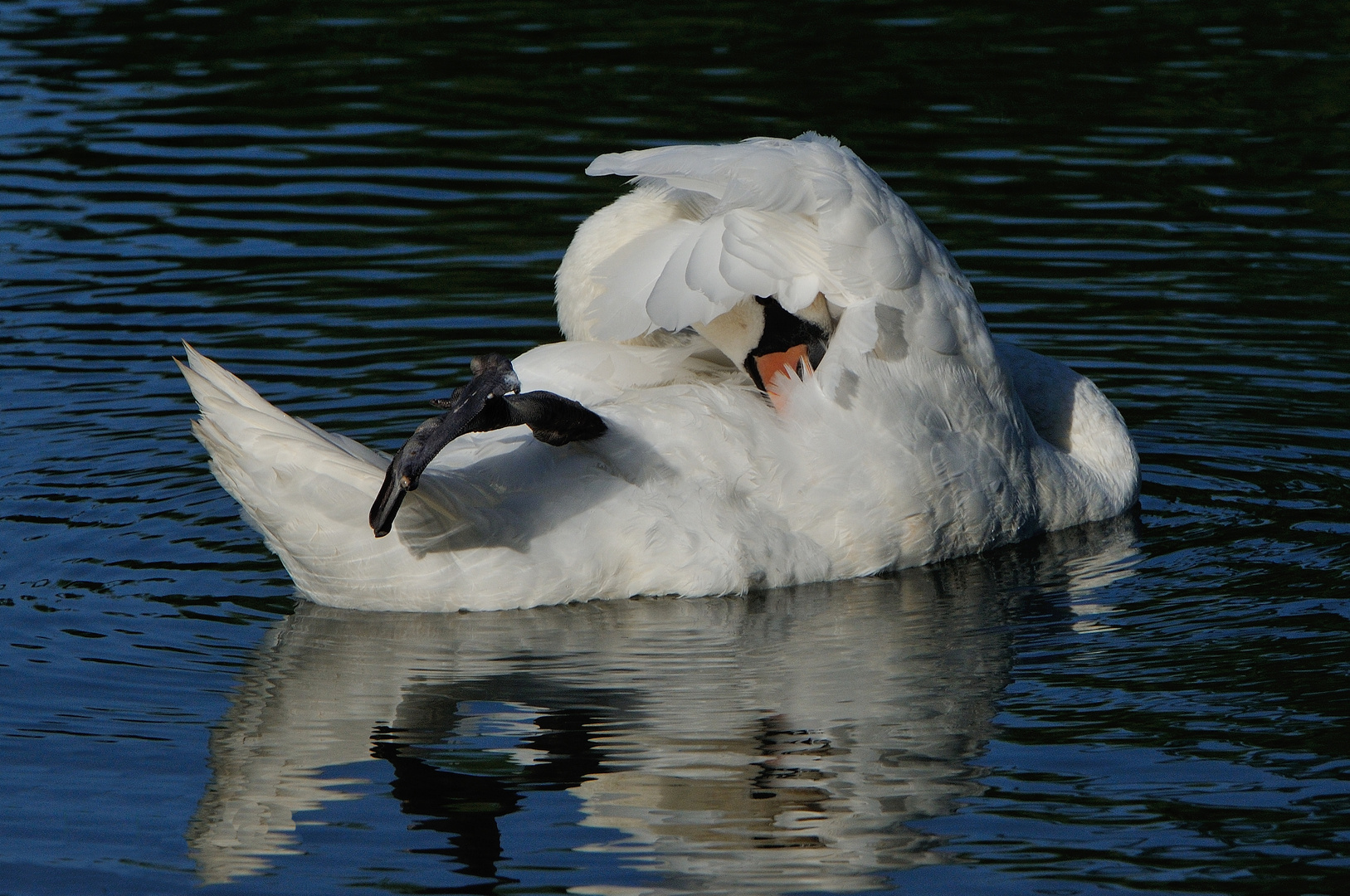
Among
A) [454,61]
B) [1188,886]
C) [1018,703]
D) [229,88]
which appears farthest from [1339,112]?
[1188,886]

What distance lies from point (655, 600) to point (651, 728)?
3.77 feet

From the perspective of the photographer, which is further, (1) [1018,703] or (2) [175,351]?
(2) [175,351]

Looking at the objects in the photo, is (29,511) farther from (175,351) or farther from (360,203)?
(360,203)

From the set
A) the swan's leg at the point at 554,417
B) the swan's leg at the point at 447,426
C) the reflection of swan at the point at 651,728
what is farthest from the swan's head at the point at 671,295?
the reflection of swan at the point at 651,728

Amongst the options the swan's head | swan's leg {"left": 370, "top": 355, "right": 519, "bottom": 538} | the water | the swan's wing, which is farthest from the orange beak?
→ swan's leg {"left": 370, "top": 355, "right": 519, "bottom": 538}

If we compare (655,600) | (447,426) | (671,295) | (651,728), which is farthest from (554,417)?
(651,728)

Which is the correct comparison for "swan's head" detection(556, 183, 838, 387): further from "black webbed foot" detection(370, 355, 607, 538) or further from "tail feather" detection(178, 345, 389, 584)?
"tail feather" detection(178, 345, 389, 584)

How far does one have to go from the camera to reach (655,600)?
20.4ft

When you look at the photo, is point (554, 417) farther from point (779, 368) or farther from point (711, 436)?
point (779, 368)

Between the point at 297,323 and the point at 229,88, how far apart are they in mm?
5123

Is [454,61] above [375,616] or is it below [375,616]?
above

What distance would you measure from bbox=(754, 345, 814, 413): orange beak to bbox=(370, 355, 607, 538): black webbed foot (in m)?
0.66

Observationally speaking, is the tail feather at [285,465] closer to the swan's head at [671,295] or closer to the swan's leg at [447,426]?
the swan's leg at [447,426]

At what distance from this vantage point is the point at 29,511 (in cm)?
707
